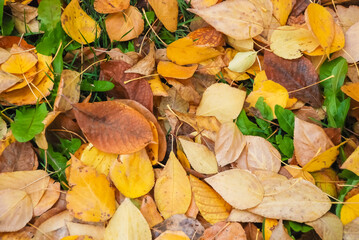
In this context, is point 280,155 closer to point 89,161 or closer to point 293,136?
point 293,136

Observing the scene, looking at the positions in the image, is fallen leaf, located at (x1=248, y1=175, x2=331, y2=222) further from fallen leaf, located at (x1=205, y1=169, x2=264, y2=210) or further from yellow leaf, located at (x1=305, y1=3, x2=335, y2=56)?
yellow leaf, located at (x1=305, y1=3, x2=335, y2=56)

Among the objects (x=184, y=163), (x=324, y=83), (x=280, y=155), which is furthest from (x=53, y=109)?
(x=324, y=83)

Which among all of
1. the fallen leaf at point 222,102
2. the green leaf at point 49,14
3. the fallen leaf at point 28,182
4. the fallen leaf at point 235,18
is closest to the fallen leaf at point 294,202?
the fallen leaf at point 222,102

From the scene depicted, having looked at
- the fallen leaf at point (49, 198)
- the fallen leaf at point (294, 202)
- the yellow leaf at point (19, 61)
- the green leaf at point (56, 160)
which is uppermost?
the yellow leaf at point (19, 61)

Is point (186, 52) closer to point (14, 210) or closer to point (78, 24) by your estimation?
point (78, 24)

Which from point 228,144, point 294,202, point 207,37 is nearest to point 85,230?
point 228,144

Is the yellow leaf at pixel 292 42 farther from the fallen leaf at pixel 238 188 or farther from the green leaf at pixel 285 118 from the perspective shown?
the fallen leaf at pixel 238 188
